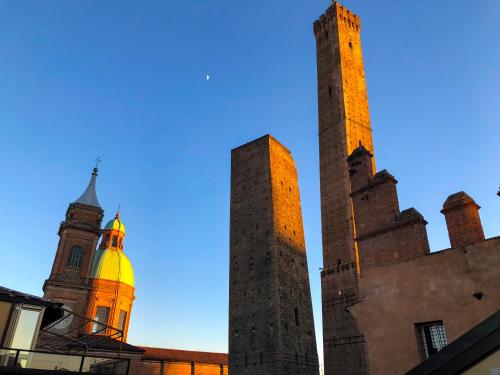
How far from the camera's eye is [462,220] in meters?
6.83

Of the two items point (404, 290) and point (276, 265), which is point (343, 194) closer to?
point (276, 265)

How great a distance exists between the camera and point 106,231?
3512 centimetres

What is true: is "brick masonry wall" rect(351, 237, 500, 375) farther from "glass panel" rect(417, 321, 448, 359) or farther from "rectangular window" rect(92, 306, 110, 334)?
"rectangular window" rect(92, 306, 110, 334)

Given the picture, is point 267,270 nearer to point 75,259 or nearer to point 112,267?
point 112,267

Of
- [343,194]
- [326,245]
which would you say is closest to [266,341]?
[326,245]

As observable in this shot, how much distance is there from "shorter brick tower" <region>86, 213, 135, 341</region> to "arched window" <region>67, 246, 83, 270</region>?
165 cm

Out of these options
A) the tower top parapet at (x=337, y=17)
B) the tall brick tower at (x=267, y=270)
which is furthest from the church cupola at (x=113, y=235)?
the tower top parapet at (x=337, y=17)

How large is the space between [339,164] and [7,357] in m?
20.3

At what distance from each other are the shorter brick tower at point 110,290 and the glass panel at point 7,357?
66.7 feet

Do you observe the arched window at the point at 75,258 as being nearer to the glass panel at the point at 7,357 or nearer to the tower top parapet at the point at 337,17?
the glass panel at the point at 7,357

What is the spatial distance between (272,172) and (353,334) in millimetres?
10292

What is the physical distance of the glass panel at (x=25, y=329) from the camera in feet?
29.2

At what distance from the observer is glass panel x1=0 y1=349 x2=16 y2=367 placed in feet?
26.8

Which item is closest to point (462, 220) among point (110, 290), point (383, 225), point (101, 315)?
point (383, 225)
